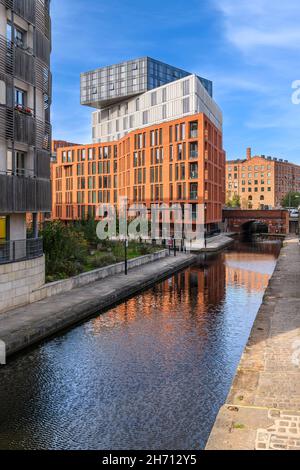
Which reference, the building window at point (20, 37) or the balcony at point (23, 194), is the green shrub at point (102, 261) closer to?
the balcony at point (23, 194)

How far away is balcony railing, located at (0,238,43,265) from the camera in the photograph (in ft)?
64.4

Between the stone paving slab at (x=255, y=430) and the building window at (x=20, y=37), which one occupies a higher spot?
the building window at (x=20, y=37)

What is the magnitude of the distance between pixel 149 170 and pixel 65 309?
56200 millimetres

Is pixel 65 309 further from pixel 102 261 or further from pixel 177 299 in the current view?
pixel 102 261

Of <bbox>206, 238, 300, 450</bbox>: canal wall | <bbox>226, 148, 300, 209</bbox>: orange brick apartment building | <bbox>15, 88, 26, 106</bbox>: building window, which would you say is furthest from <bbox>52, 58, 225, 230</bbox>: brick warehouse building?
<bbox>206, 238, 300, 450</bbox>: canal wall

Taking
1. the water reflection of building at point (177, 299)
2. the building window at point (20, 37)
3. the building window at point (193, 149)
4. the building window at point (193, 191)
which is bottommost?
the water reflection of building at point (177, 299)

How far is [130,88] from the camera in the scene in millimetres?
103812

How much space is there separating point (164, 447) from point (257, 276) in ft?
90.4

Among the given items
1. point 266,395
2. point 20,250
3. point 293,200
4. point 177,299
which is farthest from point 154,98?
point 266,395

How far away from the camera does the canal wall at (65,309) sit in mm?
16109

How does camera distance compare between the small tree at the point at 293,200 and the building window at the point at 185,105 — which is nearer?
the building window at the point at 185,105

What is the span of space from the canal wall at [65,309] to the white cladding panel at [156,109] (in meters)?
57.3

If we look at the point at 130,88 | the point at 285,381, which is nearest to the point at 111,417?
the point at 285,381

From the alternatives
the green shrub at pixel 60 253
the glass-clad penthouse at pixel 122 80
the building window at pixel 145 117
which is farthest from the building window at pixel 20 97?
the glass-clad penthouse at pixel 122 80
